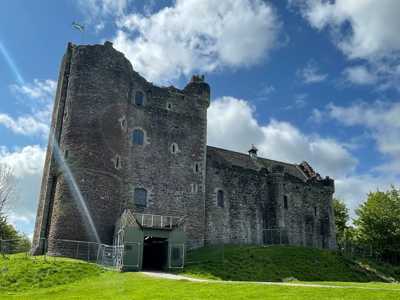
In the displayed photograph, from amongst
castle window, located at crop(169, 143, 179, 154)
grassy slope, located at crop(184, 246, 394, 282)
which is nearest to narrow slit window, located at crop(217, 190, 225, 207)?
grassy slope, located at crop(184, 246, 394, 282)

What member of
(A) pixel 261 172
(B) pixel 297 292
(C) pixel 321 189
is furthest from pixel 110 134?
(C) pixel 321 189

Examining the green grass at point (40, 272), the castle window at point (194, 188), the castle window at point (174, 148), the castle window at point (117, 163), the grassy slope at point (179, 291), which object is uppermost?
the castle window at point (174, 148)

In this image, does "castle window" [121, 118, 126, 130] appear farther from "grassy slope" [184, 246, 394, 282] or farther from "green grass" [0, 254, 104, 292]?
"green grass" [0, 254, 104, 292]

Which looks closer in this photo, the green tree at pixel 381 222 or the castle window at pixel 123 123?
the castle window at pixel 123 123

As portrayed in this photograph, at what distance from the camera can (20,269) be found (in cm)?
2147

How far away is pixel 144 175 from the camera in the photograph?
3175 centimetres

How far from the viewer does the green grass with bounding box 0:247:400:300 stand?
14500mm

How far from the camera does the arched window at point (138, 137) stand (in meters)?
32.3

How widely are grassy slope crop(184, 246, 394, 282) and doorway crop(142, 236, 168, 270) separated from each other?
184 centimetres

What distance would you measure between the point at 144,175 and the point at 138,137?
2.94 m

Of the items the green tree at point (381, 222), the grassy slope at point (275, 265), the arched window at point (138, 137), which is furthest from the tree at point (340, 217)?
the arched window at point (138, 137)

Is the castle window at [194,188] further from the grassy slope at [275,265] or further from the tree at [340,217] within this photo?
the tree at [340,217]

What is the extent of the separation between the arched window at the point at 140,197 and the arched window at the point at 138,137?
3580mm

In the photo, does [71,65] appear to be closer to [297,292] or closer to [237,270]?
[237,270]
